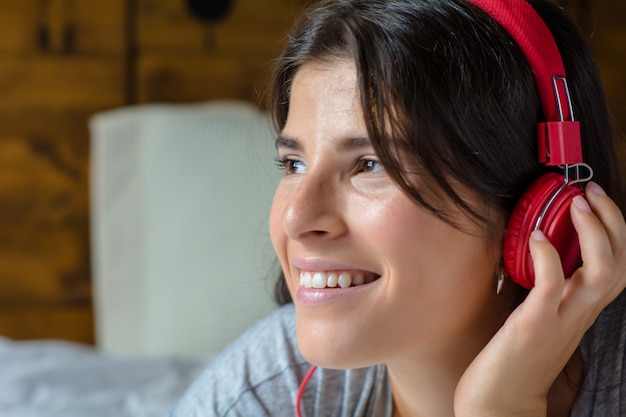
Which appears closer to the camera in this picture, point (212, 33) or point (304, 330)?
point (304, 330)

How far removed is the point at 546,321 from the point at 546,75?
0.30 m

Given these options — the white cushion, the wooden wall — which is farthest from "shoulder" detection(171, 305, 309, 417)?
the wooden wall

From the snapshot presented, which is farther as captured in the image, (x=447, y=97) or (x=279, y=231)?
(x=279, y=231)

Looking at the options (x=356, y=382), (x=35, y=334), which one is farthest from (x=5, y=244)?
(x=356, y=382)

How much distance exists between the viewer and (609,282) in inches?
42.5

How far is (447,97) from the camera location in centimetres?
105

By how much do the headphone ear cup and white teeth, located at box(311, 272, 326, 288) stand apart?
23cm

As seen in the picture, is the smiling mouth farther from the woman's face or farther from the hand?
the hand

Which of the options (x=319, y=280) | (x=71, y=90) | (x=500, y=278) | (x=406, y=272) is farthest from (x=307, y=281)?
(x=71, y=90)

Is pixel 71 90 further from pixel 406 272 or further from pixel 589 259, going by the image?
pixel 589 259

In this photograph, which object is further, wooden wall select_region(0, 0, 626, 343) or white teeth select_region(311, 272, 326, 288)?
wooden wall select_region(0, 0, 626, 343)

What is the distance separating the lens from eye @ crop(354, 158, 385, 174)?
1087mm

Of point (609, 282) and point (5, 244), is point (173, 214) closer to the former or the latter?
point (5, 244)

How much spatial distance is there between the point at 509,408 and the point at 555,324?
0.13 m
